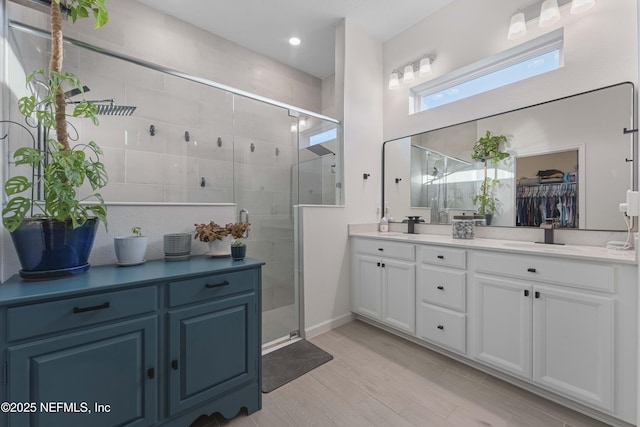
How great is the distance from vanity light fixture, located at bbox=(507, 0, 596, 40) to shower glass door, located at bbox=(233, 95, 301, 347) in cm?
201

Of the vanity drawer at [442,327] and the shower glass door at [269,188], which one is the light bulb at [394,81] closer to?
the shower glass door at [269,188]

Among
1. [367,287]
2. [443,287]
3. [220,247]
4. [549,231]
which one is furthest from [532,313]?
[220,247]

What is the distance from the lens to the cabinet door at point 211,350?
128cm

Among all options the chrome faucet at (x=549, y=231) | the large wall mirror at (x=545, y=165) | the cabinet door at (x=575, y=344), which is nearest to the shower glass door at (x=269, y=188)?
the large wall mirror at (x=545, y=165)

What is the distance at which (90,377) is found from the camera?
1.07 m

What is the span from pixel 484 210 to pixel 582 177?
67 centimetres

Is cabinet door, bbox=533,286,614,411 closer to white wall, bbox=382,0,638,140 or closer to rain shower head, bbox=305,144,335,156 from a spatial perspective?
white wall, bbox=382,0,638,140

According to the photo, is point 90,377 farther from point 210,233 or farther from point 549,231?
point 549,231

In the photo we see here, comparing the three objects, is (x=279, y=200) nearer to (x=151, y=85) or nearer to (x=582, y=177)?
(x=151, y=85)

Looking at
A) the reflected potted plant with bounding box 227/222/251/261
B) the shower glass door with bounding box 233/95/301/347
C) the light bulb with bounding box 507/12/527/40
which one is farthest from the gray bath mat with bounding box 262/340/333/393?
the light bulb with bounding box 507/12/527/40

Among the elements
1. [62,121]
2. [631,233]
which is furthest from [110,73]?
[631,233]

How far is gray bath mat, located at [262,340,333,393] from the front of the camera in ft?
6.05

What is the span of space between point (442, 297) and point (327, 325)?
1115mm

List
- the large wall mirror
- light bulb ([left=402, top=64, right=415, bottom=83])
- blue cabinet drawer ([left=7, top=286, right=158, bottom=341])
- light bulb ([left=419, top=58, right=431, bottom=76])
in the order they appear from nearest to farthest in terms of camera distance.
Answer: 1. blue cabinet drawer ([left=7, top=286, right=158, bottom=341])
2. the large wall mirror
3. light bulb ([left=419, top=58, right=431, bottom=76])
4. light bulb ([left=402, top=64, right=415, bottom=83])
